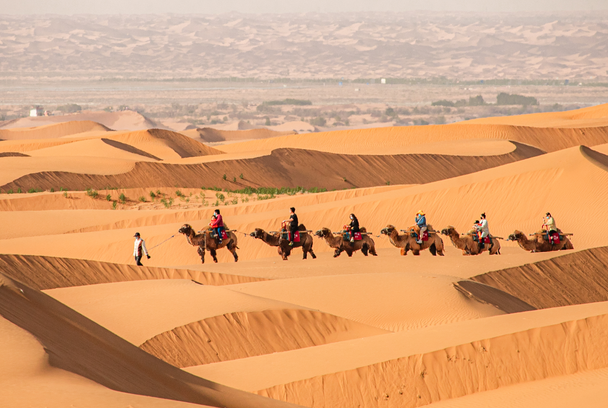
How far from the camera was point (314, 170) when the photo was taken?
5344 centimetres

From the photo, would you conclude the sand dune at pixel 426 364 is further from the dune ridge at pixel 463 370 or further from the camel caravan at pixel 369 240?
the camel caravan at pixel 369 240

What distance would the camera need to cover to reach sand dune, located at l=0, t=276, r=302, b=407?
8.41 meters

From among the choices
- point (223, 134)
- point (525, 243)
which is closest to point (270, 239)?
point (525, 243)

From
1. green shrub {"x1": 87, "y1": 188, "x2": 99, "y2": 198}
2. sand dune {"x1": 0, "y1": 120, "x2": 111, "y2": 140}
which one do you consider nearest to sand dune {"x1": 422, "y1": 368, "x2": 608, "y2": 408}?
green shrub {"x1": 87, "y1": 188, "x2": 99, "y2": 198}

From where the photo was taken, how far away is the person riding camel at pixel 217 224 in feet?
74.1

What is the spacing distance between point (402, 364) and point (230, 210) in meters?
23.8

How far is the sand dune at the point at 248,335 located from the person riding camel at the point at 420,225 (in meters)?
6.83

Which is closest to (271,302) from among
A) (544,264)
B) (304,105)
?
(544,264)

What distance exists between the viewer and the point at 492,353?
12.7m

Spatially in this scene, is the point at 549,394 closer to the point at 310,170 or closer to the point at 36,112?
the point at 310,170

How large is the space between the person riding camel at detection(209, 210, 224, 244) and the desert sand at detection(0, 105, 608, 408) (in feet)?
2.63

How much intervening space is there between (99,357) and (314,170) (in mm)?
44658

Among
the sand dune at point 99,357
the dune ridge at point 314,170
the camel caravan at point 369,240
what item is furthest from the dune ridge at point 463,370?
the dune ridge at point 314,170

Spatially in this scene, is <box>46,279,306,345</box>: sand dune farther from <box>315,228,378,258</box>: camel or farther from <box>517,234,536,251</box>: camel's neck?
<box>517,234,536,251</box>: camel's neck
